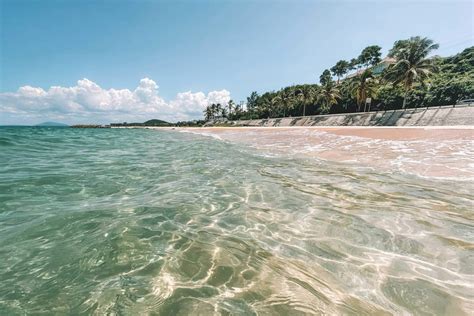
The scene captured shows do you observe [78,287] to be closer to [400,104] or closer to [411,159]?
[411,159]

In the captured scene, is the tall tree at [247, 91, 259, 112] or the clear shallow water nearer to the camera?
Answer: the clear shallow water

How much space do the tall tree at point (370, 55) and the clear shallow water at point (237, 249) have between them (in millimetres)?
125945

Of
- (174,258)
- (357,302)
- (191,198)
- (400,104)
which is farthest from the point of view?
(400,104)

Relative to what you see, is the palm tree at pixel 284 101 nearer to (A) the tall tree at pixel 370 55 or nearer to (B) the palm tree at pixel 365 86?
(B) the palm tree at pixel 365 86

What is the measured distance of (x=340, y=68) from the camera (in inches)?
4451

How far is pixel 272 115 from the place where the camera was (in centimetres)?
8862

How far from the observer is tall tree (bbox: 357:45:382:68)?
10819 cm

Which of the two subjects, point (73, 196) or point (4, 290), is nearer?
point (4, 290)

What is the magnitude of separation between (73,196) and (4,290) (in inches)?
147

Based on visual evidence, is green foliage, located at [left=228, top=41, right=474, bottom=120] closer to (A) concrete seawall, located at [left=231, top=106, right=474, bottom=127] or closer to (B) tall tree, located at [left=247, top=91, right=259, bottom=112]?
(A) concrete seawall, located at [left=231, top=106, right=474, bottom=127]

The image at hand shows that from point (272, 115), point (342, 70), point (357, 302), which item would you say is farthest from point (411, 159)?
point (342, 70)

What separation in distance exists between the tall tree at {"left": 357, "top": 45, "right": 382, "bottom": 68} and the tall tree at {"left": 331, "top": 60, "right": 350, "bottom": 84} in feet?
21.6

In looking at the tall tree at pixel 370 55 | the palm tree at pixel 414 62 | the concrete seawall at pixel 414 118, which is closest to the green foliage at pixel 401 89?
the palm tree at pixel 414 62

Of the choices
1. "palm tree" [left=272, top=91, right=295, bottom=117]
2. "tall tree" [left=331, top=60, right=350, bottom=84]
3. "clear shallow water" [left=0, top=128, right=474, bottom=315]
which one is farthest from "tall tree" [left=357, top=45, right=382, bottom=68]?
"clear shallow water" [left=0, top=128, right=474, bottom=315]
